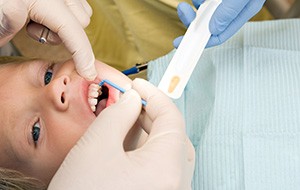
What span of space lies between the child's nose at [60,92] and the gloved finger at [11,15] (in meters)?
0.17

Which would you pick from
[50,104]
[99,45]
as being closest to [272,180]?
[50,104]

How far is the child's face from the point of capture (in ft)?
3.97

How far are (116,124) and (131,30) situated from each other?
77 centimetres

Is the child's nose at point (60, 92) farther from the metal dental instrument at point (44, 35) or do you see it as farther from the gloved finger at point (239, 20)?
the gloved finger at point (239, 20)

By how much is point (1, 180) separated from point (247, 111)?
64 cm

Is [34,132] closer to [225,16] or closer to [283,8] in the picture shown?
[225,16]

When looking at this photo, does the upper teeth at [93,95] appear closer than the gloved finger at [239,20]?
Yes

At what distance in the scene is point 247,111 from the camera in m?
1.26

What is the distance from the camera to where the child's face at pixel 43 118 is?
1.21 metres

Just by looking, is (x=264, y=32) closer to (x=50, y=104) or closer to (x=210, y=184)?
(x=210, y=184)

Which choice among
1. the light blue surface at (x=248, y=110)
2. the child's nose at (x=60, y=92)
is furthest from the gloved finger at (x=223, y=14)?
the child's nose at (x=60, y=92)

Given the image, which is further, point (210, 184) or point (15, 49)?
point (15, 49)

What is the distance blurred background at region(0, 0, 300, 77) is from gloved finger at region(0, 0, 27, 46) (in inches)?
17.5

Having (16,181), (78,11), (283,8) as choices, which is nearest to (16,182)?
(16,181)
